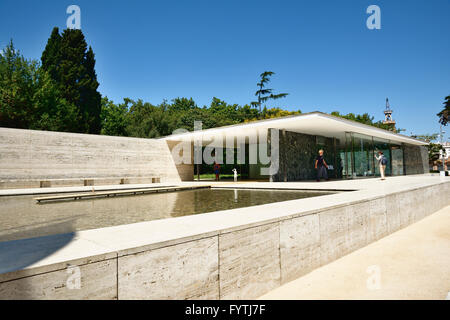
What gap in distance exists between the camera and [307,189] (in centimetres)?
831

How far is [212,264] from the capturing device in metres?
2.15

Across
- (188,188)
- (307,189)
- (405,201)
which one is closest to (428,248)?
(405,201)

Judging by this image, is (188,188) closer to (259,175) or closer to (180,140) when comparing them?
(180,140)

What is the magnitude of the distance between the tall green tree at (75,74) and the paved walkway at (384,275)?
27.1 meters

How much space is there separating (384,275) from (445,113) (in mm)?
49070

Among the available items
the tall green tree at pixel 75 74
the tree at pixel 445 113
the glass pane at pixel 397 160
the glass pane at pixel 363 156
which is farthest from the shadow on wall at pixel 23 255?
the tree at pixel 445 113

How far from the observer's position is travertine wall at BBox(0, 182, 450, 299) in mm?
1425

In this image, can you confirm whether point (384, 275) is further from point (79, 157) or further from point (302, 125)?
point (79, 157)

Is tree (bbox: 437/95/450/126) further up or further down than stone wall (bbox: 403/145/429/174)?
further up

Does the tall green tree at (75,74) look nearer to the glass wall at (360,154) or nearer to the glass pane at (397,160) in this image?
the glass wall at (360,154)

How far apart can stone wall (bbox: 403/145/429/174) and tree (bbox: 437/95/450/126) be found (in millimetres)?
19350

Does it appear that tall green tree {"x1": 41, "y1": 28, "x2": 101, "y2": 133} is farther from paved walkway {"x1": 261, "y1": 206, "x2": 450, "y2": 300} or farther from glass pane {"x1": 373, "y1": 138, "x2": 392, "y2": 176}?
paved walkway {"x1": 261, "y1": 206, "x2": 450, "y2": 300}

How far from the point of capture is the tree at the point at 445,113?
38.5 meters

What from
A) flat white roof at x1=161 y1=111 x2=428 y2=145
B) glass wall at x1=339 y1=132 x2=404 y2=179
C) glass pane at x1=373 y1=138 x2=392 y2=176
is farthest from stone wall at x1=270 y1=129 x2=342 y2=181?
glass pane at x1=373 y1=138 x2=392 y2=176
